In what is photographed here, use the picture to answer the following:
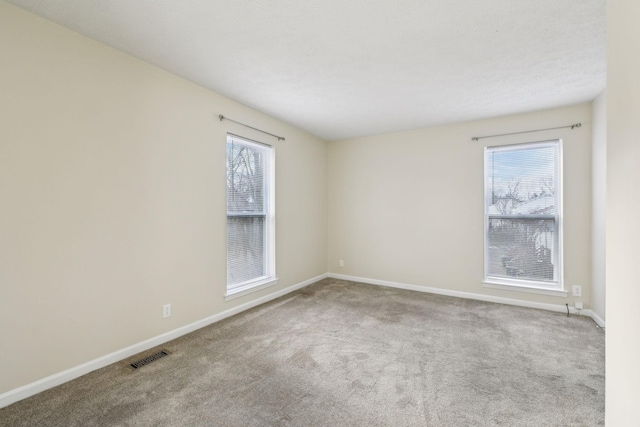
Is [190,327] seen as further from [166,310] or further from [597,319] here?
[597,319]

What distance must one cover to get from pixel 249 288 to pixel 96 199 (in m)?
1.97

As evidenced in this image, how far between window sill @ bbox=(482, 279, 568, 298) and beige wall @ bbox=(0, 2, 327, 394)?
143 inches

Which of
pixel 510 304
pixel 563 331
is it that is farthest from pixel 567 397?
pixel 510 304

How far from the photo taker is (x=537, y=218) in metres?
3.73

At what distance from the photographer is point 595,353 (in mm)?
2471

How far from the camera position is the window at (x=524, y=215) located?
12.0ft

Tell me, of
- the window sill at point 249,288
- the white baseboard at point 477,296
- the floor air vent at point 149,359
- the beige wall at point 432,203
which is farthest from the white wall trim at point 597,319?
the floor air vent at point 149,359

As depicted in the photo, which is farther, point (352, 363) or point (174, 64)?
point (174, 64)

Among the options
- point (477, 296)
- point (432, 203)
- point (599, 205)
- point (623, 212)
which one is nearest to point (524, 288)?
point (477, 296)

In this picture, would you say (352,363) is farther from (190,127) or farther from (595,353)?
(190,127)

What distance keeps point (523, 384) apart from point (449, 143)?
321 cm

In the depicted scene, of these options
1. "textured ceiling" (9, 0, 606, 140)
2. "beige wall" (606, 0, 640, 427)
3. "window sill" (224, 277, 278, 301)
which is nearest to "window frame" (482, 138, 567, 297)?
"textured ceiling" (9, 0, 606, 140)

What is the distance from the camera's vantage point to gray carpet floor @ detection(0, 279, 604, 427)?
1.71 meters

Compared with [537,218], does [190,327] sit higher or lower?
lower
